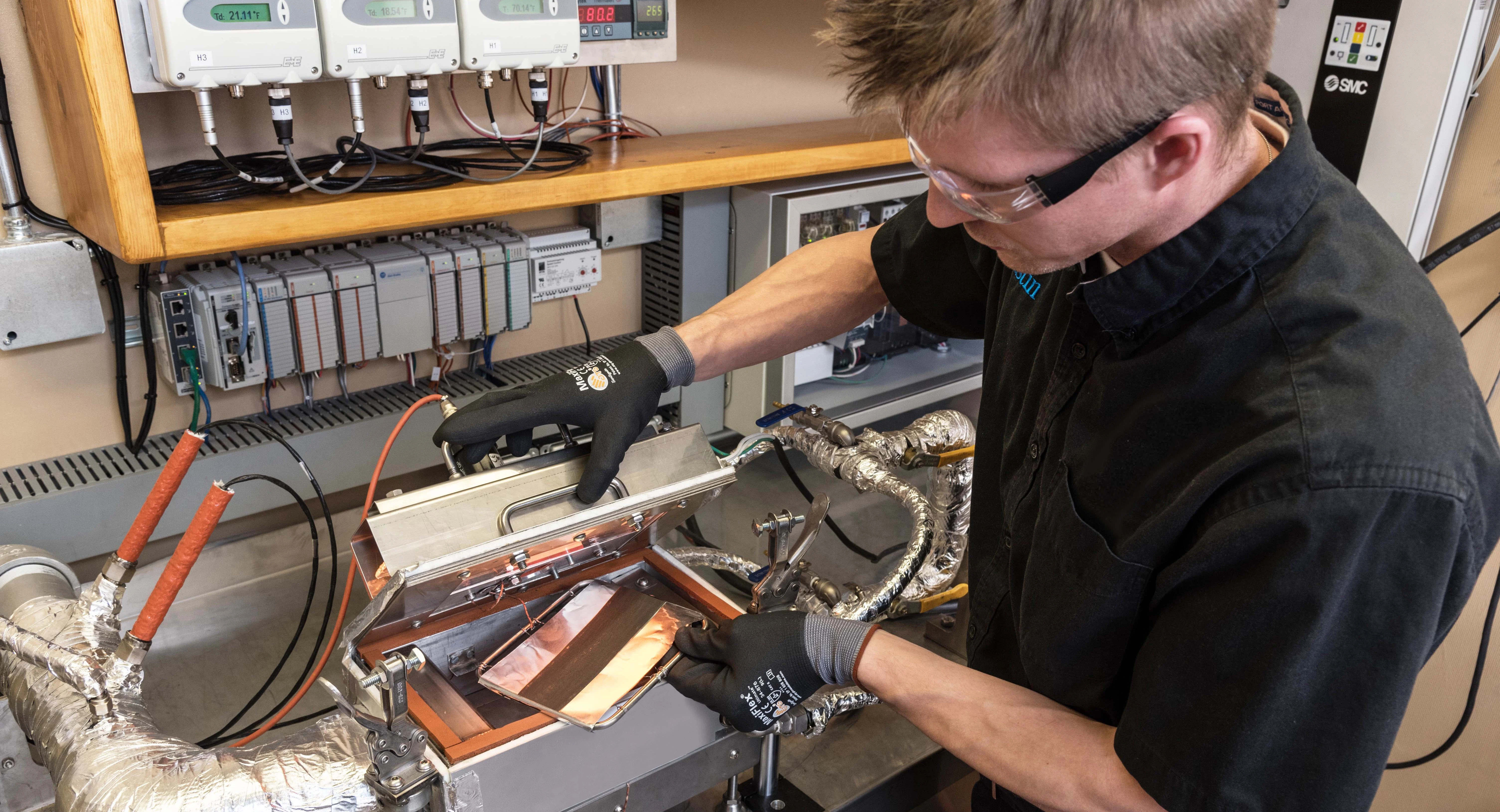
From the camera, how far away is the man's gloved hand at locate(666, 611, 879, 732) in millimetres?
838

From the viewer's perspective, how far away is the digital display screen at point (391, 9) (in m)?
1.03

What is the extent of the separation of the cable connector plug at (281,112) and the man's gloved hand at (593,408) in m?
0.42

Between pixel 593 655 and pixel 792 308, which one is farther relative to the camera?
pixel 792 308

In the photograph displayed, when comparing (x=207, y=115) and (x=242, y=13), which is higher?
(x=242, y=13)

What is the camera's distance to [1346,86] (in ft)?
5.50

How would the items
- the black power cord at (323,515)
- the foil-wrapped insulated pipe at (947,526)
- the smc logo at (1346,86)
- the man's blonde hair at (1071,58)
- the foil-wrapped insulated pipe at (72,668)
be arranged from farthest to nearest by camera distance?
the smc logo at (1346,86)
the black power cord at (323,515)
the foil-wrapped insulated pipe at (947,526)
the foil-wrapped insulated pipe at (72,668)
the man's blonde hair at (1071,58)

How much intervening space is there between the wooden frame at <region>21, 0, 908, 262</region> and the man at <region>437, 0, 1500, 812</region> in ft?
0.47

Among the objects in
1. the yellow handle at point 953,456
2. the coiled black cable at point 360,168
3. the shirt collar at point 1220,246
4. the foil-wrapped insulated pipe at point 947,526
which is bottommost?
the foil-wrapped insulated pipe at point 947,526

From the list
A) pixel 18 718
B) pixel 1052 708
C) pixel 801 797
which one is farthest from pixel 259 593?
pixel 1052 708

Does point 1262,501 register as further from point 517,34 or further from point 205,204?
point 205,204

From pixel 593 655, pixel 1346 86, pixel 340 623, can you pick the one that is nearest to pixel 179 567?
pixel 340 623

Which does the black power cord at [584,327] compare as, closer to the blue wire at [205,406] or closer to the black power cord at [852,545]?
the black power cord at [852,545]

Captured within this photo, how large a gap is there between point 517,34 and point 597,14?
0.85 ft

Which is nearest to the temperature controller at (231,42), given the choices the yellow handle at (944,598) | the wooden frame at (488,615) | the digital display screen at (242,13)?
the digital display screen at (242,13)
